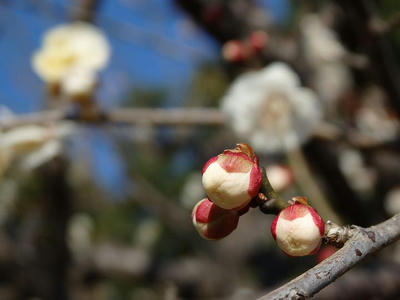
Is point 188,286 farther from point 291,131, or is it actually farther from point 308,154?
point 291,131

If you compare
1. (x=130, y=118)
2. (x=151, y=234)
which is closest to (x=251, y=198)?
(x=130, y=118)

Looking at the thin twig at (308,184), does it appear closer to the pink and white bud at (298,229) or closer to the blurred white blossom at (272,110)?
the blurred white blossom at (272,110)

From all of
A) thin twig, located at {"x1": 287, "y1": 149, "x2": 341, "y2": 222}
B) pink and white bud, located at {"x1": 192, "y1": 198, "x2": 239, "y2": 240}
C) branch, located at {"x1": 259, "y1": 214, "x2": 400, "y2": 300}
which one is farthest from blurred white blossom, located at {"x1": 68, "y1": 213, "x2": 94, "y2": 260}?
branch, located at {"x1": 259, "y1": 214, "x2": 400, "y2": 300}

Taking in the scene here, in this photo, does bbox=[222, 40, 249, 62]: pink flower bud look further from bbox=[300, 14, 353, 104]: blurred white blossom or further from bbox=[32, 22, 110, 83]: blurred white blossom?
bbox=[300, 14, 353, 104]: blurred white blossom

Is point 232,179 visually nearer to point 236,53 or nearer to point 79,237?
point 236,53

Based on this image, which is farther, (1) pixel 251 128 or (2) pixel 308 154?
(2) pixel 308 154

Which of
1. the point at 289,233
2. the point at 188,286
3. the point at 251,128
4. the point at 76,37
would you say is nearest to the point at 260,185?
the point at 289,233

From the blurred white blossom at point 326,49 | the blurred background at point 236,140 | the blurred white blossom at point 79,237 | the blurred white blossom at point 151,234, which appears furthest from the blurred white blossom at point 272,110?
the blurred white blossom at point 151,234
